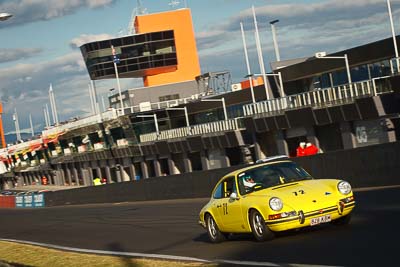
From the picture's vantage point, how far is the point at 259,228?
13.0 meters

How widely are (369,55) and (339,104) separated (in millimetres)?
4348

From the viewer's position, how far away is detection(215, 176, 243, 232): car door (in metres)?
13.5

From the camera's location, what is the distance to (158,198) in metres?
38.1

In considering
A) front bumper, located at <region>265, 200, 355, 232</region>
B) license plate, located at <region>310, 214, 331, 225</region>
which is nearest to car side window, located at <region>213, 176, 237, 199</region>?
front bumper, located at <region>265, 200, 355, 232</region>

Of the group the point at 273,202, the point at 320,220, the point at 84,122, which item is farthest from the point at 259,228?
the point at 84,122

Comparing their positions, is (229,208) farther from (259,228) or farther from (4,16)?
(4,16)

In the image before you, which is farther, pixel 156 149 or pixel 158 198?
pixel 156 149

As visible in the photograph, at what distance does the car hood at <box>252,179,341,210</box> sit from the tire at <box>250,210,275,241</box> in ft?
1.22

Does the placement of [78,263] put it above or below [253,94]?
below

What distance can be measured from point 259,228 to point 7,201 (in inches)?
2192

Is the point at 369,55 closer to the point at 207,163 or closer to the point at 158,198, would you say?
the point at 158,198

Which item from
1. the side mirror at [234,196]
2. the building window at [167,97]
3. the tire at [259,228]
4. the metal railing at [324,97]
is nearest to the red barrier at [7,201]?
the metal railing at [324,97]

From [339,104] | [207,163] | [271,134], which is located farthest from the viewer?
[207,163]

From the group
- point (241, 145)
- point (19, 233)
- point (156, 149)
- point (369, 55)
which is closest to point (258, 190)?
point (19, 233)
